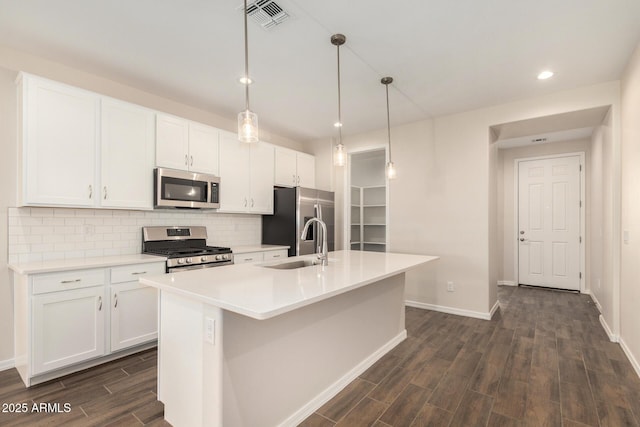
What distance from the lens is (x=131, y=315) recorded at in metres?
2.75

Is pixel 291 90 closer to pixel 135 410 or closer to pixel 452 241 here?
pixel 452 241

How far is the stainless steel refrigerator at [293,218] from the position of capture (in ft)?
14.2

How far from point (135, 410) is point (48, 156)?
203cm

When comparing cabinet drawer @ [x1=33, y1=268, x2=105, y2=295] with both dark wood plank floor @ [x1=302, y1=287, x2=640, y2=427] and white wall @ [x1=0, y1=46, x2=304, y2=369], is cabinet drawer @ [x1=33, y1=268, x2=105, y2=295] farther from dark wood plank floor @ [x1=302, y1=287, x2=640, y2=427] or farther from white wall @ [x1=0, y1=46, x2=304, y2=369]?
dark wood plank floor @ [x1=302, y1=287, x2=640, y2=427]

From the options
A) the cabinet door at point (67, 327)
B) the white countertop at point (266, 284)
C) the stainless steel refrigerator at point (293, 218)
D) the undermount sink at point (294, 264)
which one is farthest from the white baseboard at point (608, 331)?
the cabinet door at point (67, 327)

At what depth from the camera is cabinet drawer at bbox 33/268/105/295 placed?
7.44 feet

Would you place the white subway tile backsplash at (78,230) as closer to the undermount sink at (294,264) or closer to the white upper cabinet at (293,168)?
the white upper cabinet at (293,168)

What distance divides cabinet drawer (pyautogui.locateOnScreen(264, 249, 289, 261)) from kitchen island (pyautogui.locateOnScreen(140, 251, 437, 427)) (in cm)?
166

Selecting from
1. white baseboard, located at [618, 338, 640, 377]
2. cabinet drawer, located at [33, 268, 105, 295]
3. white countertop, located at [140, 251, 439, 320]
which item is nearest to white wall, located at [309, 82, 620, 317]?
white baseboard, located at [618, 338, 640, 377]

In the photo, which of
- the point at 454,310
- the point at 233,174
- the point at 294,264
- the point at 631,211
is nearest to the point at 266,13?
the point at 294,264

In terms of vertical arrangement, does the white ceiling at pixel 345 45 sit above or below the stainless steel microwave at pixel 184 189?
above

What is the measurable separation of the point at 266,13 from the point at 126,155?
1872mm

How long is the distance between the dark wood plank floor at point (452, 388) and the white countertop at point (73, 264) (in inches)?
33.1

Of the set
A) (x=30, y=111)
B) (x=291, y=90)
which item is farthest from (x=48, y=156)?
(x=291, y=90)
